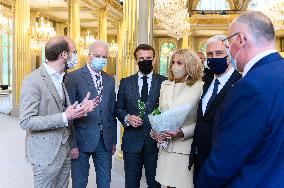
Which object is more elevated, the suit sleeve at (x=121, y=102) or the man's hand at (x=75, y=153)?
the suit sleeve at (x=121, y=102)

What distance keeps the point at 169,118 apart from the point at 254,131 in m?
1.51

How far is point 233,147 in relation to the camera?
5.46 ft

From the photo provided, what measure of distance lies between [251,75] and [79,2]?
654 inches

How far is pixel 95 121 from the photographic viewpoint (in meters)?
3.85

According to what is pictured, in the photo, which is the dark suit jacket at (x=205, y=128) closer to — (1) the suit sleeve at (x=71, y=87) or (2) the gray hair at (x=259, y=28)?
(2) the gray hair at (x=259, y=28)

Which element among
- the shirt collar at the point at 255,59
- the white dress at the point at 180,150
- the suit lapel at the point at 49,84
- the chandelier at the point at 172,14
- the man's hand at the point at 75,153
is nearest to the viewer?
the shirt collar at the point at 255,59

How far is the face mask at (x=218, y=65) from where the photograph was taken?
2.97 m

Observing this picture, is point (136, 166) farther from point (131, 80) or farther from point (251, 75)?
point (251, 75)

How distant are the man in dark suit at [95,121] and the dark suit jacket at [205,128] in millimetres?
1178

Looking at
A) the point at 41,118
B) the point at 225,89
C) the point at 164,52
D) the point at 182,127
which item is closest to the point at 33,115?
the point at 41,118

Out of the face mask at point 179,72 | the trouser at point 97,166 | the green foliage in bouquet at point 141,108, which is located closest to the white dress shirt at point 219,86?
the face mask at point 179,72

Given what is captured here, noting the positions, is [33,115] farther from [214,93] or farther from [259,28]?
[259,28]

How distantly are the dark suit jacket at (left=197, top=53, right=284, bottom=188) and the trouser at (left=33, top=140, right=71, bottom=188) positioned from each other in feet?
5.58

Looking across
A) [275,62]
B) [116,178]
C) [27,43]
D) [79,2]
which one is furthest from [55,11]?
[275,62]
